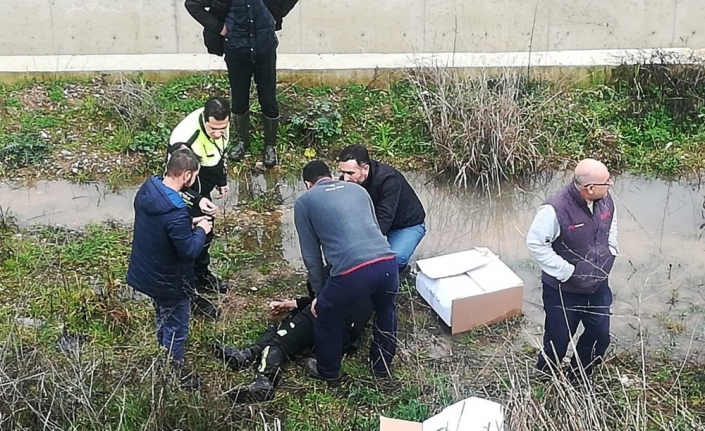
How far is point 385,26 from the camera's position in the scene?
11492 millimetres

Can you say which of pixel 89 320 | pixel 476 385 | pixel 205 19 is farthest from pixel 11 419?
pixel 205 19

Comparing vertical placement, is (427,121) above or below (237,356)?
above

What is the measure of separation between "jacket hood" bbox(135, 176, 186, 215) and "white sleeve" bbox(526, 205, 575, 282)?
1.93 metres

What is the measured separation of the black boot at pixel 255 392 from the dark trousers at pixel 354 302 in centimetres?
35

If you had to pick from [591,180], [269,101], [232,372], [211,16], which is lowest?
[232,372]

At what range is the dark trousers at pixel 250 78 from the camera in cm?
788

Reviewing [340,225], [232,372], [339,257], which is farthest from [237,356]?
[340,225]

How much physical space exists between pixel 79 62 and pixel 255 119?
92.0 inches

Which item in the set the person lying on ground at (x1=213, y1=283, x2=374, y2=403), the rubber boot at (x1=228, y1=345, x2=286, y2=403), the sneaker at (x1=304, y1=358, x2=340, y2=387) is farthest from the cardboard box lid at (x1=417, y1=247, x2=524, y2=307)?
the rubber boot at (x1=228, y1=345, x2=286, y2=403)

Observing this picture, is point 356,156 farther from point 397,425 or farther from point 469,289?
point 397,425

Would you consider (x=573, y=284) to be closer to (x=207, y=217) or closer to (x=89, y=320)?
(x=207, y=217)

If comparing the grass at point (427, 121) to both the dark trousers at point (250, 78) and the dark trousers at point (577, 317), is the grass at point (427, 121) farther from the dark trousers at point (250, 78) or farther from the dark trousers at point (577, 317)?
the dark trousers at point (577, 317)

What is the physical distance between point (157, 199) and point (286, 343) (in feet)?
4.11

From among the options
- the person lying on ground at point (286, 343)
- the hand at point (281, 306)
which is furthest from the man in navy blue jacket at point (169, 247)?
the hand at point (281, 306)
